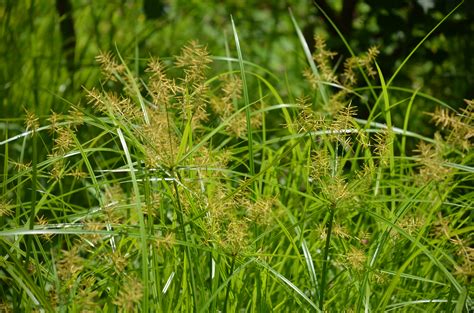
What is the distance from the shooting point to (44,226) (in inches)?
68.1

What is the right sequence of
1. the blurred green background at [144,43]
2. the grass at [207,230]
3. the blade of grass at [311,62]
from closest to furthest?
the grass at [207,230] → the blade of grass at [311,62] → the blurred green background at [144,43]

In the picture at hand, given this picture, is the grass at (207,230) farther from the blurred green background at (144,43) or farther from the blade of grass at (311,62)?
the blurred green background at (144,43)

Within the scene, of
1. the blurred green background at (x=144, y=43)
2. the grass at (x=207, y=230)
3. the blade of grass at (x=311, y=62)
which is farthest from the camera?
the blurred green background at (x=144, y=43)

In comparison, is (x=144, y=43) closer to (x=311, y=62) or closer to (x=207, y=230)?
(x=311, y=62)

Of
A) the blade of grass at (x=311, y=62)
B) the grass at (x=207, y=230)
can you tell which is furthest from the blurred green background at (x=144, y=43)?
the grass at (x=207, y=230)

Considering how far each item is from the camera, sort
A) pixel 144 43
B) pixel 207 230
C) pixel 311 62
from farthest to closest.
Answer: pixel 144 43
pixel 311 62
pixel 207 230

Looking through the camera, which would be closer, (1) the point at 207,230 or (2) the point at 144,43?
(1) the point at 207,230

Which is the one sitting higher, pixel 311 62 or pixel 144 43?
pixel 311 62

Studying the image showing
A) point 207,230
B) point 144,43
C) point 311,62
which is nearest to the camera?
point 207,230

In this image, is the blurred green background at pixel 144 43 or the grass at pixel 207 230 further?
the blurred green background at pixel 144 43

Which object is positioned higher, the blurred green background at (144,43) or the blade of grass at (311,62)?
the blade of grass at (311,62)

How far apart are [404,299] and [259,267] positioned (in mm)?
488

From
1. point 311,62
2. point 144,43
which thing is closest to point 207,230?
point 311,62

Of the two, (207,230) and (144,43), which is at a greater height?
(207,230)
